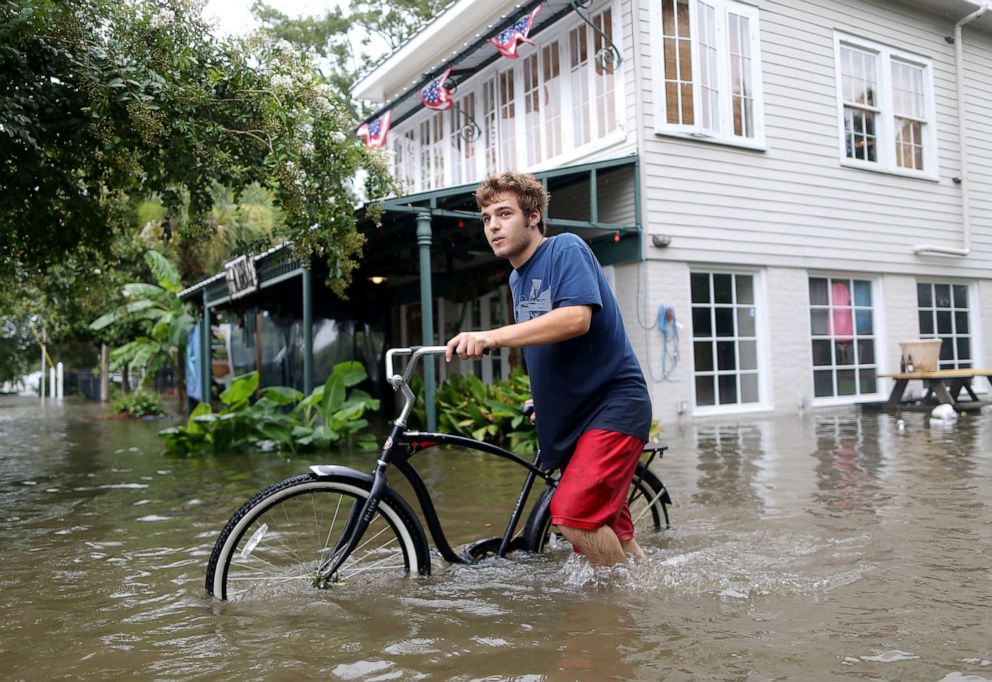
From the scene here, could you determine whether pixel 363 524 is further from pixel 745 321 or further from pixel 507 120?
pixel 507 120

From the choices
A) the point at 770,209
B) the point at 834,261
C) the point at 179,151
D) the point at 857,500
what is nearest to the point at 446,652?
the point at 857,500

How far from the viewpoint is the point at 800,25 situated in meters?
12.4

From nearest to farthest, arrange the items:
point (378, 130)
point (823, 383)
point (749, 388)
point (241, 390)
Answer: point (241, 390)
point (749, 388)
point (823, 383)
point (378, 130)

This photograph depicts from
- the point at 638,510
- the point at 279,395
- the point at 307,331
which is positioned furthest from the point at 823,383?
the point at 638,510

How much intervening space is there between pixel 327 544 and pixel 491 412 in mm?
5781

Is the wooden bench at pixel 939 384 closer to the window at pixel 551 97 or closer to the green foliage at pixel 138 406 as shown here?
the window at pixel 551 97

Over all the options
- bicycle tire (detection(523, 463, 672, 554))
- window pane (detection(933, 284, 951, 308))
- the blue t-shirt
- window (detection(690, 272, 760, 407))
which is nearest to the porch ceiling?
window (detection(690, 272, 760, 407))

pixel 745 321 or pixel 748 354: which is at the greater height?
pixel 745 321

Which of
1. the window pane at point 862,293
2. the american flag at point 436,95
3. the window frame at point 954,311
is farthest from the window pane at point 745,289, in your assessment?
the american flag at point 436,95

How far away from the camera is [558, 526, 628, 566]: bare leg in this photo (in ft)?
10.9

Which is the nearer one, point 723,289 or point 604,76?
point 604,76

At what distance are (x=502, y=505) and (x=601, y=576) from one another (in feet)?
7.57

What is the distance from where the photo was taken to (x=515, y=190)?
339 centimetres

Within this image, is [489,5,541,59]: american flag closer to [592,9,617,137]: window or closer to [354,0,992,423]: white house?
[354,0,992,423]: white house
